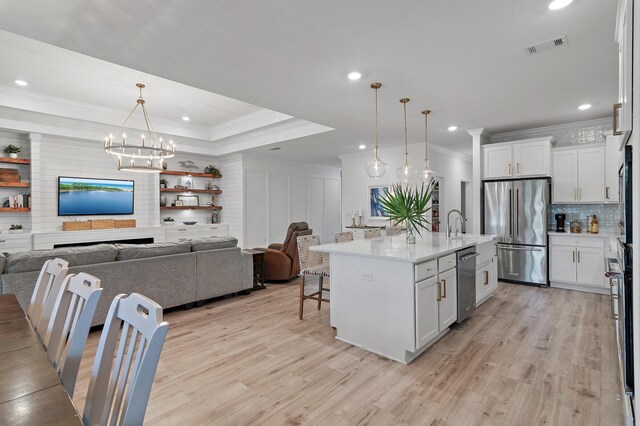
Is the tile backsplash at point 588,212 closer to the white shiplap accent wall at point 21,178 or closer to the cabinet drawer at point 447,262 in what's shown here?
the cabinet drawer at point 447,262

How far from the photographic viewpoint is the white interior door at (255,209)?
311 inches

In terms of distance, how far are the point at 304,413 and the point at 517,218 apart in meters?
4.72

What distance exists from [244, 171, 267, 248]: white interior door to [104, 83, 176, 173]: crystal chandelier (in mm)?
2013

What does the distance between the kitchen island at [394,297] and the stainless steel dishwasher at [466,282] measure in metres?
0.10

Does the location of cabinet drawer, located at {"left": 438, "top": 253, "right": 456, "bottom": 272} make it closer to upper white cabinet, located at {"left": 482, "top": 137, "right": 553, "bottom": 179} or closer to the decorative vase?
the decorative vase

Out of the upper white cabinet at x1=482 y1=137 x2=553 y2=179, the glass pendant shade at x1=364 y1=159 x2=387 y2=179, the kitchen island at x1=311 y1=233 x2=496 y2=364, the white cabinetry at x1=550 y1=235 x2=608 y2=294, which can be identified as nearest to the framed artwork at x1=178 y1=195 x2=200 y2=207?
the glass pendant shade at x1=364 y1=159 x2=387 y2=179

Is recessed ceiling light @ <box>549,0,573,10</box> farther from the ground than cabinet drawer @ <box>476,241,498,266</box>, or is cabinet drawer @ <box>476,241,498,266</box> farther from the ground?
recessed ceiling light @ <box>549,0,573,10</box>

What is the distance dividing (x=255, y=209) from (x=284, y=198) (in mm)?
977

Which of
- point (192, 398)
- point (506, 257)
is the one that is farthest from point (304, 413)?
point (506, 257)

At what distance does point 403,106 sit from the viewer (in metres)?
4.32

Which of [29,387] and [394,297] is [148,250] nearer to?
[394,297]

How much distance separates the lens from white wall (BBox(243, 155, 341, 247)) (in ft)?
26.2

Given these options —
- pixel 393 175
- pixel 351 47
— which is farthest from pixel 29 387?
pixel 393 175

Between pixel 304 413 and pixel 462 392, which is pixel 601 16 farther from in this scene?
pixel 304 413
